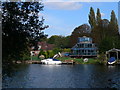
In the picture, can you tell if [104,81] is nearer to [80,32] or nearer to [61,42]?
[80,32]

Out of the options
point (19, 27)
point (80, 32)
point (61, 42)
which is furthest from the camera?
point (61, 42)

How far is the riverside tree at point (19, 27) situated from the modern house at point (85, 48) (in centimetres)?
2344

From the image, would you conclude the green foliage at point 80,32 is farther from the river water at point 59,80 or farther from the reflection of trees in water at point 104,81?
the reflection of trees in water at point 104,81

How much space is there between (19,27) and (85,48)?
2389 cm

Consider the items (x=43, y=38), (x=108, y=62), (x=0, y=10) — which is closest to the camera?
(x=0, y=10)

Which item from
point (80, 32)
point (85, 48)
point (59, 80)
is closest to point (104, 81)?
point (59, 80)

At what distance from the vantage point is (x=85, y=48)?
87.5ft

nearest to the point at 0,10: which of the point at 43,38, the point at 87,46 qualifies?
the point at 43,38

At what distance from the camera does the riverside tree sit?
116 inches

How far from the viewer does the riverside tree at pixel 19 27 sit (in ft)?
9.66

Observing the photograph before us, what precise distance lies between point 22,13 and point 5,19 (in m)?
0.24

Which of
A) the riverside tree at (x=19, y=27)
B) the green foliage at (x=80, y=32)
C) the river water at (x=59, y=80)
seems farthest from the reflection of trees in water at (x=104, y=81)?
the green foliage at (x=80, y=32)

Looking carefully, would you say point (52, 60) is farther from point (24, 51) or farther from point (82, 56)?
point (24, 51)

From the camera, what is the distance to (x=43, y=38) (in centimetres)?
313
